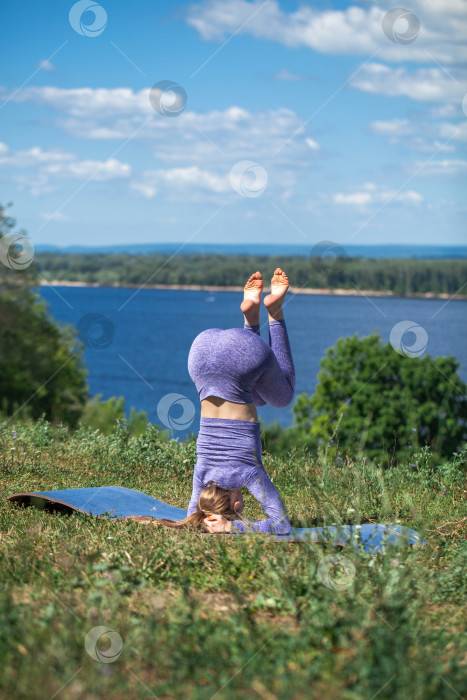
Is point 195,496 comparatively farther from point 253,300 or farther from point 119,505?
point 253,300

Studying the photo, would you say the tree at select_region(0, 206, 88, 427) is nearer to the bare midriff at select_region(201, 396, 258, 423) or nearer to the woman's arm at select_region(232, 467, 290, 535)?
the bare midriff at select_region(201, 396, 258, 423)

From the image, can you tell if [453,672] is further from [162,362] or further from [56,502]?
[162,362]

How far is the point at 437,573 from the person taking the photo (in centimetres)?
393

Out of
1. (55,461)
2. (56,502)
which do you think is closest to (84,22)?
(55,461)

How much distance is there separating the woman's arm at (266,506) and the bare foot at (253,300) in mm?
1043

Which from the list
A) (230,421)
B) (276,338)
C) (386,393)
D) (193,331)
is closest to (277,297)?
(276,338)

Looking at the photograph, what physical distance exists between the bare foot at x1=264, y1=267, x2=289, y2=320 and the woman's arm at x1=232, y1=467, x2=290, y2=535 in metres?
1.06

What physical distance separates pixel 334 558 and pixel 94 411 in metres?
37.8

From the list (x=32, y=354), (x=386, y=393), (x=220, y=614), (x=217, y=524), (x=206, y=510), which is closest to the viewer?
(x=220, y=614)

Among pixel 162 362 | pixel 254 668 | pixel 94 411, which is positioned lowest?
pixel 254 668

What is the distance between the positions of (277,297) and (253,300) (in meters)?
0.18

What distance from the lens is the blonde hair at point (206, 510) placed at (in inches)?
185

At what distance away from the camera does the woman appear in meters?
4.77

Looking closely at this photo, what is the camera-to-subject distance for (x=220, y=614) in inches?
127
